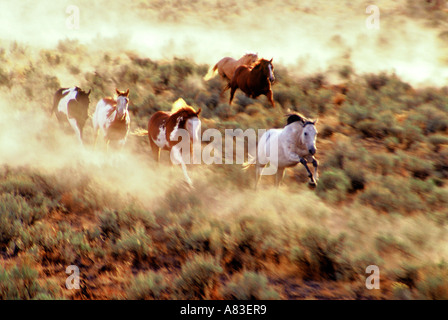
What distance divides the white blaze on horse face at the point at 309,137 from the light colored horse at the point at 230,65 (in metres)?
9.86

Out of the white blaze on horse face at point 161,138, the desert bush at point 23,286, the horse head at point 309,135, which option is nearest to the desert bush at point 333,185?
the horse head at point 309,135

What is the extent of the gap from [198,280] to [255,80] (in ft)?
36.3

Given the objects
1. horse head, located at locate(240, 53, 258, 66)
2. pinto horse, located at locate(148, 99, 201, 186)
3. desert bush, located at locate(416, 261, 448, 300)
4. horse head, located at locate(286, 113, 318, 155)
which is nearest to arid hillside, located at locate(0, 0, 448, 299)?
desert bush, located at locate(416, 261, 448, 300)

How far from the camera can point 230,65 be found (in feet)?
59.8

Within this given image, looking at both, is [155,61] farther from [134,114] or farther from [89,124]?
[89,124]

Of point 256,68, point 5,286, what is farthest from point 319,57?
point 5,286

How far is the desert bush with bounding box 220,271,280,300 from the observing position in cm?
500

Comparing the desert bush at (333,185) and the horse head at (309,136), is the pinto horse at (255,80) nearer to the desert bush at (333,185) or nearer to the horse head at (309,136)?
the desert bush at (333,185)

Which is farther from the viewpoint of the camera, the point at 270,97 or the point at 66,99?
the point at 270,97

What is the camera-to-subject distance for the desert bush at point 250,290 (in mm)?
5000

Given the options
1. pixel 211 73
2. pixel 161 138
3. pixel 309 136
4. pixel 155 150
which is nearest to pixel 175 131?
pixel 161 138

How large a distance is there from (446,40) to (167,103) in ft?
79.5

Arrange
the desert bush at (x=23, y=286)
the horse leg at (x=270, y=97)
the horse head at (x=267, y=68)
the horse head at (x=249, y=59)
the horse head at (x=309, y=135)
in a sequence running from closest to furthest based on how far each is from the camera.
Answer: the desert bush at (x=23, y=286), the horse head at (x=309, y=135), the horse head at (x=267, y=68), the horse leg at (x=270, y=97), the horse head at (x=249, y=59)

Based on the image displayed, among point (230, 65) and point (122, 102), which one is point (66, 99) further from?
point (230, 65)
